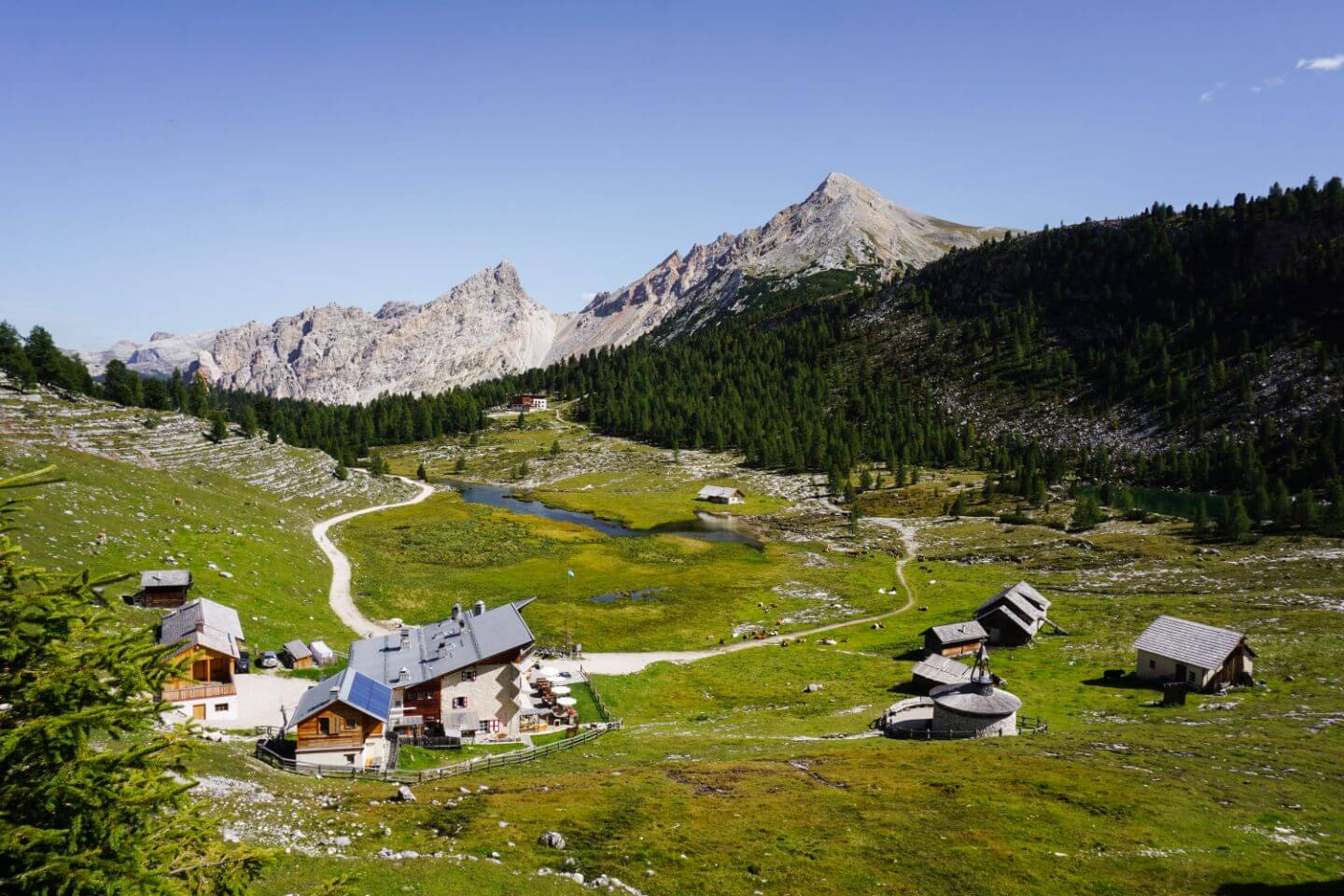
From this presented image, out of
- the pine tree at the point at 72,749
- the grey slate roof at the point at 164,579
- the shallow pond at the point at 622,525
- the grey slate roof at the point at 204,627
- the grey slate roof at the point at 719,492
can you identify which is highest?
the pine tree at the point at 72,749

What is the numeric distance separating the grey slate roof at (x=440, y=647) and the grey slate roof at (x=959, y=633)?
3945 centimetres

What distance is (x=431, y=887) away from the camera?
24.4 m

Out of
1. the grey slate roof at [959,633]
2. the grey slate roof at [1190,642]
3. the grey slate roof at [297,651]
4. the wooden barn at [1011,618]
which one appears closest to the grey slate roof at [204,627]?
the grey slate roof at [297,651]

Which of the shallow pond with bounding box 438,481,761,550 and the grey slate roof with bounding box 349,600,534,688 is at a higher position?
the grey slate roof with bounding box 349,600,534,688

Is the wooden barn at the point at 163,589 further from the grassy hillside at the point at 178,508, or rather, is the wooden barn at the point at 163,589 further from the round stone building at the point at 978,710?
the round stone building at the point at 978,710

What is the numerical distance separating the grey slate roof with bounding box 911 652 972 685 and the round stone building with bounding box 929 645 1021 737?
812 cm

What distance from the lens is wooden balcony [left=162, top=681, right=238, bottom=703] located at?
48.0 metres

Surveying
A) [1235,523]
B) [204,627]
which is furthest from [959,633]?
[1235,523]

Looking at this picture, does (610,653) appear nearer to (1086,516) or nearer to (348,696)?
(348,696)

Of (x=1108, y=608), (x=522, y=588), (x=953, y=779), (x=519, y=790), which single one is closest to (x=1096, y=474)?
(x=1108, y=608)

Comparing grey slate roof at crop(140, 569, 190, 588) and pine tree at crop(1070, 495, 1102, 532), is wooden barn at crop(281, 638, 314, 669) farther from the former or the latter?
pine tree at crop(1070, 495, 1102, 532)

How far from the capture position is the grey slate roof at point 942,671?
58250 mm

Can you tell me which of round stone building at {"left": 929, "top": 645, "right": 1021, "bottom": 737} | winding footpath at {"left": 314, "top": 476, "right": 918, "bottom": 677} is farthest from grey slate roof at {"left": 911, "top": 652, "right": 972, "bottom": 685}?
winding footpath at {"left": 314, "top": 476, "right": 918, "bottom": 677}

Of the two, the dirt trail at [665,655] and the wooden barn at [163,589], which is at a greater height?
the wooden barn at [163,589]
